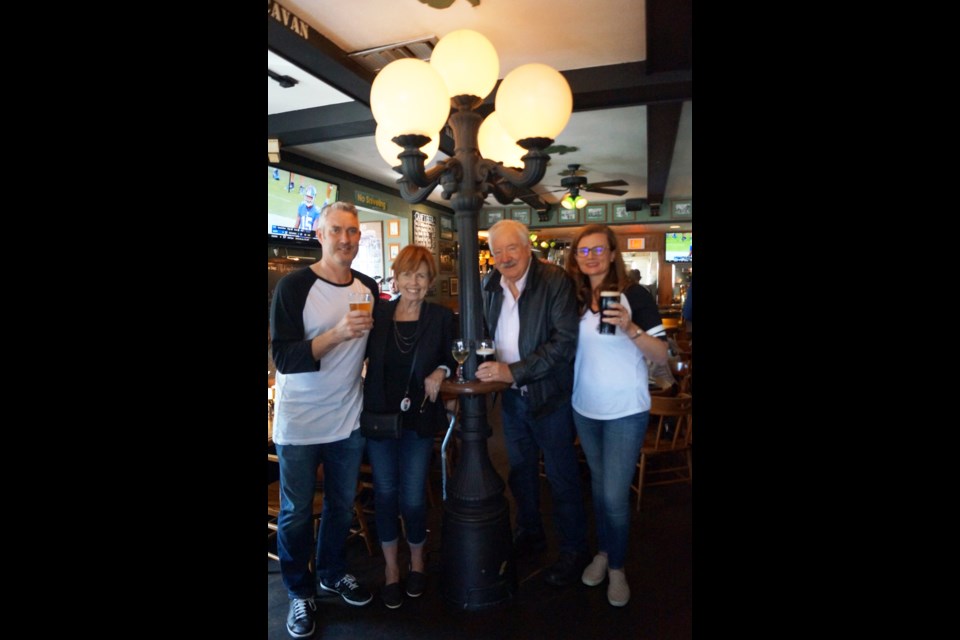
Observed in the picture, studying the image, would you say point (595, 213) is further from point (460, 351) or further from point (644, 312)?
point (460, 351)

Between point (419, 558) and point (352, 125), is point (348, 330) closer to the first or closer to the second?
point (419, 558)

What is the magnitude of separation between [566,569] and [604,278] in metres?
1.26

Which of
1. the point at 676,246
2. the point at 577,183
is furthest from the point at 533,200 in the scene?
the point at 676,246

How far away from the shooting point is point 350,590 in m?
2.11

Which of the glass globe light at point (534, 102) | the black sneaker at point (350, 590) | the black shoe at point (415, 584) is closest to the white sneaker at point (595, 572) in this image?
the black shoe at point (415, 584)

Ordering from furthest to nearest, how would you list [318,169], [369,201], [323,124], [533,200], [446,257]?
1. [446,257]
2. [533,200]
3. [369,201]
4. [318,169]
5. [323,124]

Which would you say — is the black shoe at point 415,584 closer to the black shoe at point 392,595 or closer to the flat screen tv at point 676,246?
the black shoe at point 392,595

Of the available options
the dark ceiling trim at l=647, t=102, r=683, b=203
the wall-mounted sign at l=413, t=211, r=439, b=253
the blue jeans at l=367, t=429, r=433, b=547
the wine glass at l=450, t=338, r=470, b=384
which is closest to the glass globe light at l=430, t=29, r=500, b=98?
the wine glass at l=450, t=338, r=470, b=384

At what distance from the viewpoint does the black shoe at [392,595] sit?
6.79 feet

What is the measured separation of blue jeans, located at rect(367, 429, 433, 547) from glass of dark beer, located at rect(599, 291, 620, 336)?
32.0 inches

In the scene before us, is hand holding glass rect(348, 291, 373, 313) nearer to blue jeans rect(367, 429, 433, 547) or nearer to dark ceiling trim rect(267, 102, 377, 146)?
blue jeans rect(367, 429, 433, 547)
